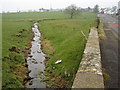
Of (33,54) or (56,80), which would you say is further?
(33,54)

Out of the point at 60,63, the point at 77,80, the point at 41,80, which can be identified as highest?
the point at 77,80

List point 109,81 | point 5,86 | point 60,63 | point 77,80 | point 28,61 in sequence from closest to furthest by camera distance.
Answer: point 77,80 → point 109,81 → point 5,86 → point 60,63 → point 28,61

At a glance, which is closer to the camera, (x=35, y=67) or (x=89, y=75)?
(x=89, y=75)

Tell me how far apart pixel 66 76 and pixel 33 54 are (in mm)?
9347

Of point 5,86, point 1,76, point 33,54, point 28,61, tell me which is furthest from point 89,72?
point 33,54

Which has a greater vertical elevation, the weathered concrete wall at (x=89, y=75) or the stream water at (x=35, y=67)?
the weathered concrete wall at (x=89, y=75)

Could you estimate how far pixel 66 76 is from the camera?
13.0 m

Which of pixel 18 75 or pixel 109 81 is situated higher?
pixel 109 81

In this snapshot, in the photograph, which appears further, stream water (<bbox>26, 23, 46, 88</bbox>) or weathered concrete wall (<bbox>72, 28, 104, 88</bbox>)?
stream water (<bbox>26, 23, 46, 88</bbox>)

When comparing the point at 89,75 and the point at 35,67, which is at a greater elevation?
the point at 89,75

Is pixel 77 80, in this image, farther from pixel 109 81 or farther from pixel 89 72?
pixel 109 81

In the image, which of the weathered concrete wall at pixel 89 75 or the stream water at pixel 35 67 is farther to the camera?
the stream water at pixel 35 67

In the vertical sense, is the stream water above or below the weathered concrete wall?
below

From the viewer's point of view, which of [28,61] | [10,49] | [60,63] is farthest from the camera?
[10,49]
